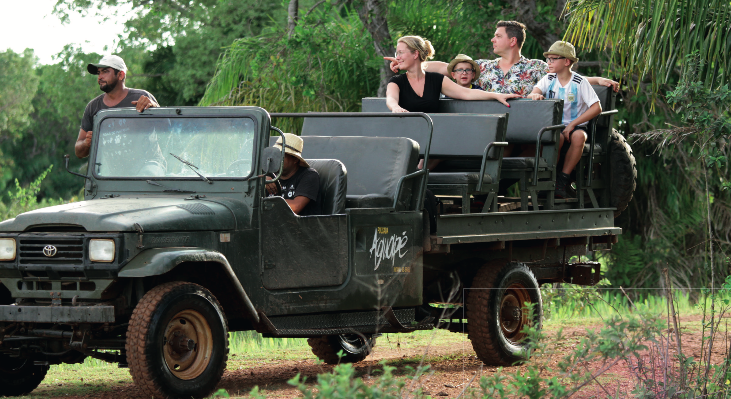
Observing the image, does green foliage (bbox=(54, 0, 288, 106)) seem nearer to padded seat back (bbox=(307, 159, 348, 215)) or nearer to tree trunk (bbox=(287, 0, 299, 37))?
tree trunk (bbox=(287, 0, 299, 37))

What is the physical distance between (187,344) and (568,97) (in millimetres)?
4626

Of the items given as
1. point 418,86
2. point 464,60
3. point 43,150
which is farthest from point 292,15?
point 43,150

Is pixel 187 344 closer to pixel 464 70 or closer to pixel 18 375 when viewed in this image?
pixel 18 375

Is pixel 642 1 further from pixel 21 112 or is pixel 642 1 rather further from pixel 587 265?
pixel 21 112

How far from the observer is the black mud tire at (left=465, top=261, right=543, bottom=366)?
8.27m

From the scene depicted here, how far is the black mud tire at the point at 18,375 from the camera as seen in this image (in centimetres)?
684

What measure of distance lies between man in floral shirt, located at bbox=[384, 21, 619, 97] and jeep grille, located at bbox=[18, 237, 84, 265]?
16.0 feet

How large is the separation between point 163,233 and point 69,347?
0.91 meters

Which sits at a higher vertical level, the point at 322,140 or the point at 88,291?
the point at 322,140

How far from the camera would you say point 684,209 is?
1598 cm

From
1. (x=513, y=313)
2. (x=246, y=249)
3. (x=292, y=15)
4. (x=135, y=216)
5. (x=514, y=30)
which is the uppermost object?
(x=292, y=15)

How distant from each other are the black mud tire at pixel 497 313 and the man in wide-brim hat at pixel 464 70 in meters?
1.97

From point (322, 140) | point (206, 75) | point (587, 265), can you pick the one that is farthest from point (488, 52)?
point (206, 75)

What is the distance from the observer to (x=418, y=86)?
894cm
